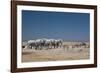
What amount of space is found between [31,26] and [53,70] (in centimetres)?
46

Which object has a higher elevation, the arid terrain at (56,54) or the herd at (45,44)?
the herd at (45,44)

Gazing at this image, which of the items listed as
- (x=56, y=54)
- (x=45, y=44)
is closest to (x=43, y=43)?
(x=45, y=44)

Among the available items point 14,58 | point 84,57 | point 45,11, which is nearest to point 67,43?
point 84,57

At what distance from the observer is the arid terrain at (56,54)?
74.4 inches

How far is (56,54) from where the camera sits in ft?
6.48

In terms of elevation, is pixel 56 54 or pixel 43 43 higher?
pixel 43 43

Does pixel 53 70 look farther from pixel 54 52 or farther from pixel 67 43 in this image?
pixel 67 43

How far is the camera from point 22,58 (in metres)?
1.86

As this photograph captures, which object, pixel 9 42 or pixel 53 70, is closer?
pixel 9 42

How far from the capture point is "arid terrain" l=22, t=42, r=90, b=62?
6.20 ft

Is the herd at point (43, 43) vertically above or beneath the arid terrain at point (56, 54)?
above

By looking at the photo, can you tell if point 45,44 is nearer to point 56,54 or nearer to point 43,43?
point 43,43

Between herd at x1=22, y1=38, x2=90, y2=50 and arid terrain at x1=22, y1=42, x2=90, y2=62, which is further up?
herd at x1=22, y1=38, x2=90, y2=50

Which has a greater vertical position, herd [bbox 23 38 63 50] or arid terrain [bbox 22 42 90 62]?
herd [bbox 23 38 63 50]
